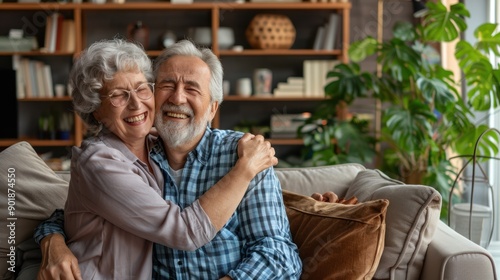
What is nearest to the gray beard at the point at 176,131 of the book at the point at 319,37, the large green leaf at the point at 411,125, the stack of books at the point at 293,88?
the large green leaf at the point at 411,125

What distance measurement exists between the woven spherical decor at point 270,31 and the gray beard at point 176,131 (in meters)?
3.33

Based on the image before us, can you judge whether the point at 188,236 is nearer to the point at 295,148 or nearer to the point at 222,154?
the point at 222,154

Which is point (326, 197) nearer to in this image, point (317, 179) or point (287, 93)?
point (317, 179)

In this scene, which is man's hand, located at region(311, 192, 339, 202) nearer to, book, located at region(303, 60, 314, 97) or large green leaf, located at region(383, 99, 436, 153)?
large green leaf, located at region(383, 99, 436, 153)

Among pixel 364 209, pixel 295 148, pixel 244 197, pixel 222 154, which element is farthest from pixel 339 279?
pixel 295 148

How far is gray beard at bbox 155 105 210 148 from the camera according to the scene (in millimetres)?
2164

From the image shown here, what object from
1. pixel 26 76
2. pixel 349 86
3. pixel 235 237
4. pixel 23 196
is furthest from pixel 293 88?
pixel 235 237

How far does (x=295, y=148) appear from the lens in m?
5.78

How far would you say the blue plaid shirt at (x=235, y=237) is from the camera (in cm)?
→ 204

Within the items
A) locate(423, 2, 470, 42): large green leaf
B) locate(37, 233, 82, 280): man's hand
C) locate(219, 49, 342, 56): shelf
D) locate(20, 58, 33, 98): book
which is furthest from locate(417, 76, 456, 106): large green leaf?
locate(20, 58, 33, 98): book

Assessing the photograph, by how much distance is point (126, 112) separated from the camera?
6.79ft

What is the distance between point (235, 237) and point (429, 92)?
89.5 inches

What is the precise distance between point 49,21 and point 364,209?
4057 mm

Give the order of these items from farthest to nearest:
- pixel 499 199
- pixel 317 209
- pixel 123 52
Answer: pixel 499 199
pixel 317 209
pixel 123 52
